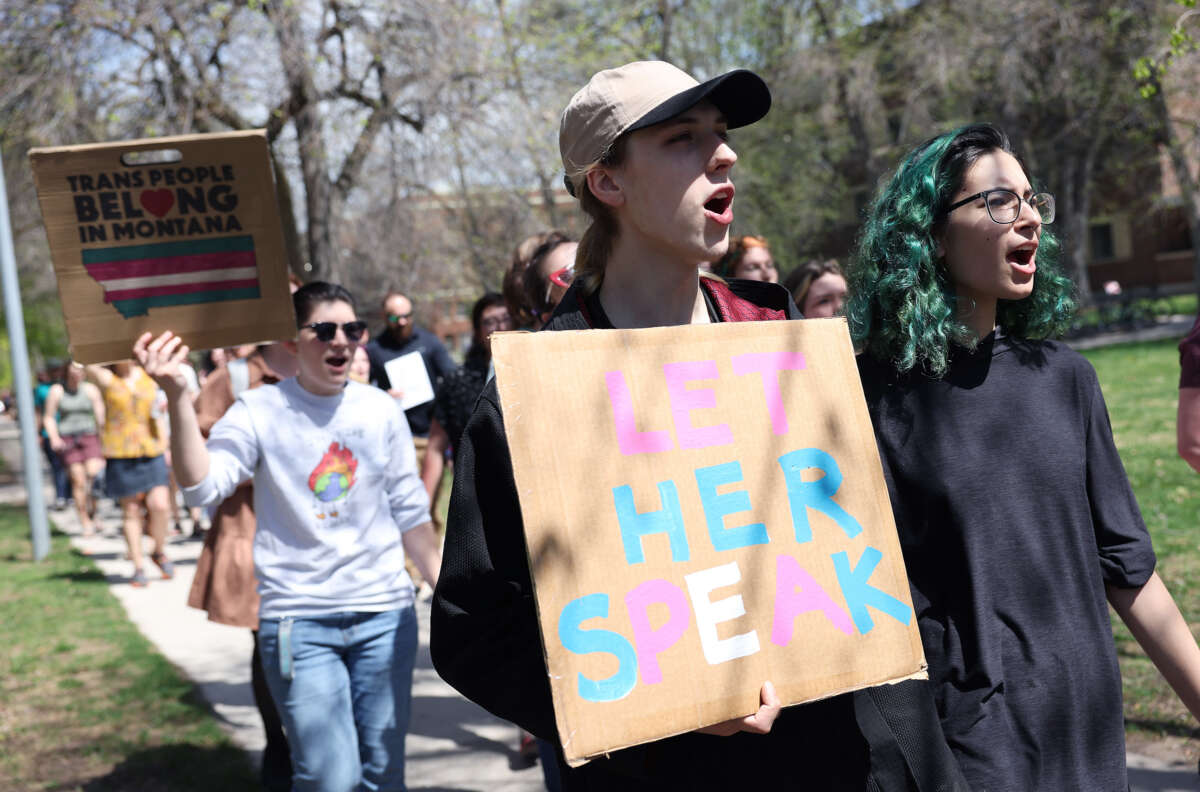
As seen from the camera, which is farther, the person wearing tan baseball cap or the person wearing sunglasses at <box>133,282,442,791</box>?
the person wearing sunglasses at <box>133,282,442,791</box>

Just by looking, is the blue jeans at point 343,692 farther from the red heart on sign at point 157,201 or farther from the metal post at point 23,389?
the metal post at point 23,389

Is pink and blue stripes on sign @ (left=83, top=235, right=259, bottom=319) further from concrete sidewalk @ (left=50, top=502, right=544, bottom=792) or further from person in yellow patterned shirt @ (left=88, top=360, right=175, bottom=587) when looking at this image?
person in yellow patterned shirt @ (left=88, top=360, right=175, bottom=587)

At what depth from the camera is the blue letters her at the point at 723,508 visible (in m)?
1.76

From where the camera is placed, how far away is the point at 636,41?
1859cm

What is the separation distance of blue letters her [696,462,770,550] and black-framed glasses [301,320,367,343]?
2312mm

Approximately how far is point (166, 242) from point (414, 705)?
130 inches

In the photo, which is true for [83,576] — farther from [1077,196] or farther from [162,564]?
[1077,196]

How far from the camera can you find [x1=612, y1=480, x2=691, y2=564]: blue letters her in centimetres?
171

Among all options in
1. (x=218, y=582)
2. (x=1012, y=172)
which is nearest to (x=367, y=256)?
(x=218, y=582)

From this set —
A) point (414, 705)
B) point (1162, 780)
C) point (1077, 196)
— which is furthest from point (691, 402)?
point (1077, 196)

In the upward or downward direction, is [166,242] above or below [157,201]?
below

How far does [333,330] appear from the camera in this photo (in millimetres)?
3881

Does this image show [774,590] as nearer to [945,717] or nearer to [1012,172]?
[945,717]

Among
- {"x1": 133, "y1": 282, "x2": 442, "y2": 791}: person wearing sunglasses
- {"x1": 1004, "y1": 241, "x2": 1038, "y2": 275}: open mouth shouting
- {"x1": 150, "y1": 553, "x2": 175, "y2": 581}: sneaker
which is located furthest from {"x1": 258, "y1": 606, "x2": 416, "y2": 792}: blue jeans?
{"x1": 150, "y1": 553, "x2": 175, "y2": 581}: sneaker
